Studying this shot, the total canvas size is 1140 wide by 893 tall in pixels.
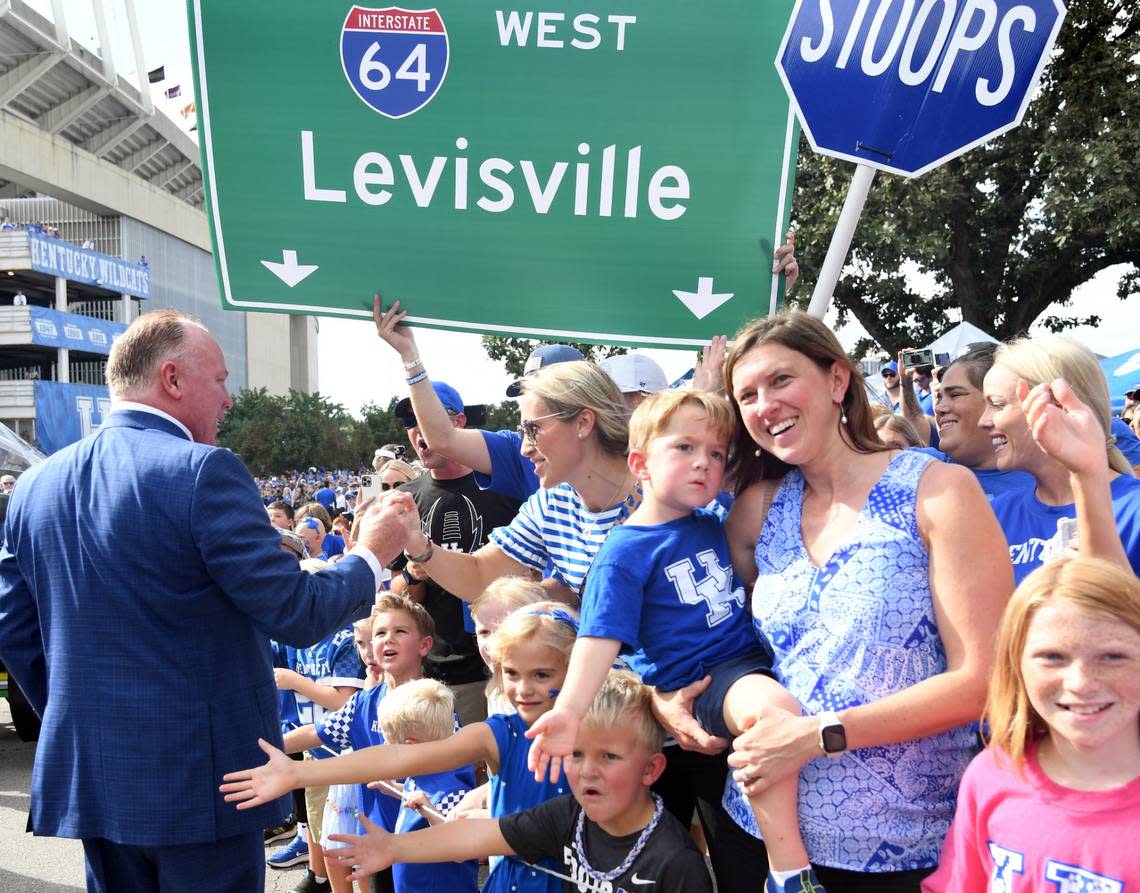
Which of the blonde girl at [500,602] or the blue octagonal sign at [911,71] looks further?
the blonde girl at [500,602]

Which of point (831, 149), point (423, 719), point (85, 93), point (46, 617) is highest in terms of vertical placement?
point (85, 93)

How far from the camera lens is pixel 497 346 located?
14.2 metres

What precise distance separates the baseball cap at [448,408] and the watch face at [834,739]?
2683 millimetres

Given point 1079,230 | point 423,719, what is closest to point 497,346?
point 1079,230

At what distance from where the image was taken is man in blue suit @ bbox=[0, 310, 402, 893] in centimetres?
248

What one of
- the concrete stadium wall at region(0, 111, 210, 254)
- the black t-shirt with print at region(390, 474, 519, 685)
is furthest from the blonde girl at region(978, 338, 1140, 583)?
the concrete stadium wall at region(0, 111, 210, 254)

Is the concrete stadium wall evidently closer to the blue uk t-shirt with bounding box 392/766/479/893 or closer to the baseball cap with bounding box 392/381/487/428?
the baseball cap with bounding box 392/381/487/428

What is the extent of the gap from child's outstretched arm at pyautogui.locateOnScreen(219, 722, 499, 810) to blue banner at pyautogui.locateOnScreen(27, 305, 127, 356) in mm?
45448

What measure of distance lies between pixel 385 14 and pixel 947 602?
2384mm

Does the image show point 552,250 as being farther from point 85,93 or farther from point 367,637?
point 85,93

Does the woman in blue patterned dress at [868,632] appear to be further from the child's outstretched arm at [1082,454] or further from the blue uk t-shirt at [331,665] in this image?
the blue uk t-shirt at [331,665]

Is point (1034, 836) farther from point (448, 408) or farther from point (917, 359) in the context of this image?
point (917, 359)

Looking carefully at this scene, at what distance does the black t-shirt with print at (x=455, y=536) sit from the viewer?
423 centimetres

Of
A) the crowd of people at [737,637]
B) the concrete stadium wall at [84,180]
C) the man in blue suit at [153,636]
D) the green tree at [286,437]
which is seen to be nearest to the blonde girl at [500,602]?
the crowd of people at [737,637]
